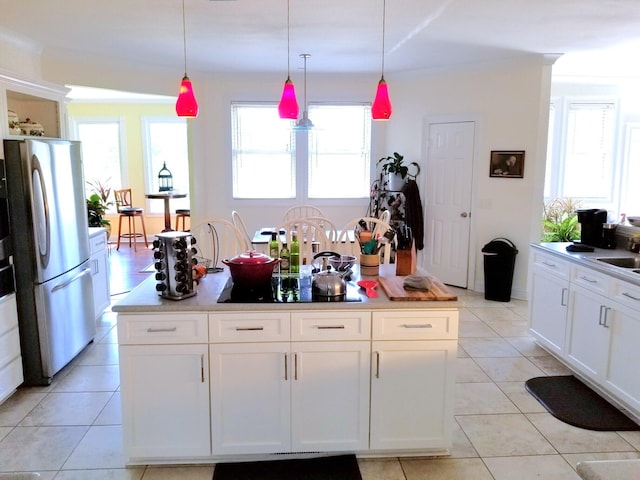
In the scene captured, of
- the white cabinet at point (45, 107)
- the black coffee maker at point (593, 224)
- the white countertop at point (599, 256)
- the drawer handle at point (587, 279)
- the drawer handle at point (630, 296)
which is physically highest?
the white cabinet at point (45, 107)

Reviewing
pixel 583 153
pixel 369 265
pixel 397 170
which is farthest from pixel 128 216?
pixel 583 153

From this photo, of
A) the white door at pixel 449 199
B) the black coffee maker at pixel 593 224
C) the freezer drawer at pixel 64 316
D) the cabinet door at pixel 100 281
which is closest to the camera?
the freezer drawer at pixel 64 316

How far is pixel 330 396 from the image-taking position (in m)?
2.39

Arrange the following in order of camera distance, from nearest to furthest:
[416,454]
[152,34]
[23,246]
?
[416,454], [23,246], [152,34]

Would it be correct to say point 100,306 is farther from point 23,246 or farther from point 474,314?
point 474,314

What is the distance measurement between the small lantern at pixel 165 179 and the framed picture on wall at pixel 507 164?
566 cm

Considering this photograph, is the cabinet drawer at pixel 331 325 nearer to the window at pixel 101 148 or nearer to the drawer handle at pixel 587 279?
the drawer handle at pixel 587 279

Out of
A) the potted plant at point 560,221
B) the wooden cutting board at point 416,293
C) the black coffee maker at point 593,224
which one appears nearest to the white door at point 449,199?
the potted plant at point 560,221

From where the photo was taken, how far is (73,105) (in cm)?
875

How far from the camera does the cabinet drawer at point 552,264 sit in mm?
3479

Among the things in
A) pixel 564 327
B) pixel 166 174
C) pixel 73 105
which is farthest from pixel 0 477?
pixel 73 105

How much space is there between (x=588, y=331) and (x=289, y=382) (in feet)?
6.98

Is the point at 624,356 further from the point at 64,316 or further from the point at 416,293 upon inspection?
the point at 64,316

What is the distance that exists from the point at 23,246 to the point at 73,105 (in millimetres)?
6656
